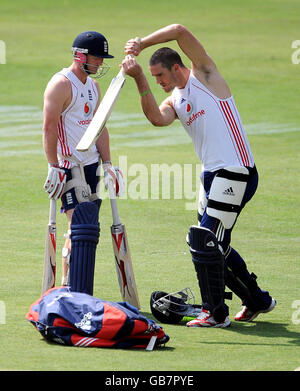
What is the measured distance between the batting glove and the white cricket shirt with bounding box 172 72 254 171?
1.24 metres

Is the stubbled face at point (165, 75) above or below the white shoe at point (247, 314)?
above

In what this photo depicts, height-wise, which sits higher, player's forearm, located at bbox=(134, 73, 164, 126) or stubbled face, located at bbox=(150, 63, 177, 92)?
stubbled face, located at bbox=(150, 63, 177, 92)

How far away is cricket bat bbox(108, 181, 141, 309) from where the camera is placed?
9016 millimetres

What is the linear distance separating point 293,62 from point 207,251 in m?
20.6

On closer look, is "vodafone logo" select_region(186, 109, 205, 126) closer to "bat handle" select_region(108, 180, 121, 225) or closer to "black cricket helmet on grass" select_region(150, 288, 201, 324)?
"bat handle" select_region(108, 180, 121, 225)

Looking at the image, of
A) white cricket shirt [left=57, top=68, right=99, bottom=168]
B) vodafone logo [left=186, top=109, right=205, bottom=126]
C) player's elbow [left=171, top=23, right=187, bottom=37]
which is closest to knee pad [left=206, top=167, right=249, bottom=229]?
vodafone logo [left=186, top=109, right=205, bottom=126]

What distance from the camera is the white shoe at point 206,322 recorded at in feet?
27.8

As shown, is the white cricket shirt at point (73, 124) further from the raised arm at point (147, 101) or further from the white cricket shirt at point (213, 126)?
the white cricket shirt at point (213, 126)

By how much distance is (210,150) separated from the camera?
336 inches

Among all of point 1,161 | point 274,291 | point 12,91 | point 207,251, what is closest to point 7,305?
point 207,251

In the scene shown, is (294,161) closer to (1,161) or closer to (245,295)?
(1,161)

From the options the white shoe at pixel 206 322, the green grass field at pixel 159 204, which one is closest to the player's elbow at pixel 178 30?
the white shoe at pixel 206 322

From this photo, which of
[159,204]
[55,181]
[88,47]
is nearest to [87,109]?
[88,47]

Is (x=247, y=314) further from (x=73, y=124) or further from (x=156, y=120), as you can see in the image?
(x=73, y=124)
